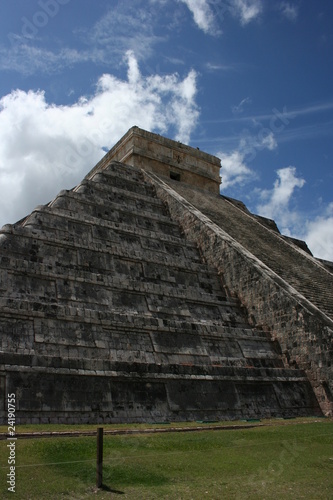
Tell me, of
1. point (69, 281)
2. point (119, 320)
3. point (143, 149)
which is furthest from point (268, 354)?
point (143, 149)

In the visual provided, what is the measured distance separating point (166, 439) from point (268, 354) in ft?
A: 18.5

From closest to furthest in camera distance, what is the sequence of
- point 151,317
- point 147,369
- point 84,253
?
point 147,369
point 151,317
point 84,253

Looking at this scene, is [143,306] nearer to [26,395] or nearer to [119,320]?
[119,320]

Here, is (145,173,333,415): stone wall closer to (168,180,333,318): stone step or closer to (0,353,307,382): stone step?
(0,353,307,382): stone step

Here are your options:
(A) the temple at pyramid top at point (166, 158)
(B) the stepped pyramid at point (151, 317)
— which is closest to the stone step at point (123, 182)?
(B) the stepped pyramid at point (151, 317)

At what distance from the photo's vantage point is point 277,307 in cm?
1266

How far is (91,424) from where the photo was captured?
7664mm

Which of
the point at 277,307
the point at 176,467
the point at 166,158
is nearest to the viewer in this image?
the point at 176,467

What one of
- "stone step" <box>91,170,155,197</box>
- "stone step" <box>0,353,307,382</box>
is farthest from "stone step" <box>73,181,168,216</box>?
"stone step" <box>0,353,307,382</box>

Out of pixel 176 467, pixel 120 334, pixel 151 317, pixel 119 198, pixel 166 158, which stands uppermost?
pixel 166 158

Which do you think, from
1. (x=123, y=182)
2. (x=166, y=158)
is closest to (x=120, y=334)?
(x=123, y=182)

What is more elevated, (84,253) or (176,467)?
(84,253)

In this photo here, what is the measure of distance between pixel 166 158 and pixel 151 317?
13.5 m

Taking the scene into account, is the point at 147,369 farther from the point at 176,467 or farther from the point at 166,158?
the point at 166,158
